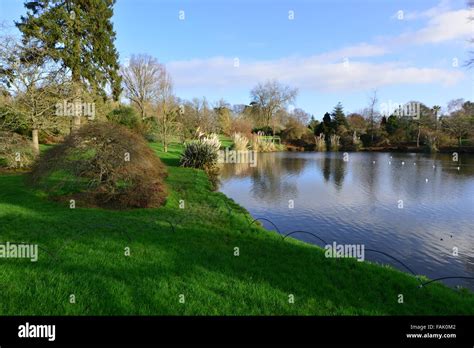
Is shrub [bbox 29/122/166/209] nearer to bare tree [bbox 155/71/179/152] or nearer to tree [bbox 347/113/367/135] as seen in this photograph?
bare tree [bbox 155/71/179/152]

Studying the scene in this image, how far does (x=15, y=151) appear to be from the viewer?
662 inches

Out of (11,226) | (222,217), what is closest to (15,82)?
(11,226)

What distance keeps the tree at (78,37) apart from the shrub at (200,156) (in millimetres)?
7692

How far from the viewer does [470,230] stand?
1011 cm

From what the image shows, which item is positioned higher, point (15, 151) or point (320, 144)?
point (320, 144)

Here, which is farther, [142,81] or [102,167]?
[142,81]

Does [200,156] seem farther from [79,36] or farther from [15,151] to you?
[79,36]
